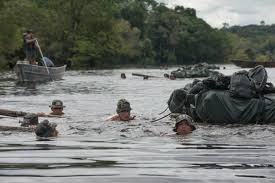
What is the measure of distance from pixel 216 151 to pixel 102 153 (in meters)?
1.90

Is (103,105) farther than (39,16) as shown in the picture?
No

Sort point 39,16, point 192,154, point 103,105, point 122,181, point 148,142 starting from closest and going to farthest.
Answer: point 122,181 → point 192,154 → point 148,142 → point 103,105 → point 39,16

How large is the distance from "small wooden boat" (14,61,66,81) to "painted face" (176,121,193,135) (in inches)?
1290

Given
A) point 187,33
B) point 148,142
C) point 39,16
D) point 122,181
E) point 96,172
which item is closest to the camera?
point 122,181

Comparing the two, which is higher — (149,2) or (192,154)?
(149,2)

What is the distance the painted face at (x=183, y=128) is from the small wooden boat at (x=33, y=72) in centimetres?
3277

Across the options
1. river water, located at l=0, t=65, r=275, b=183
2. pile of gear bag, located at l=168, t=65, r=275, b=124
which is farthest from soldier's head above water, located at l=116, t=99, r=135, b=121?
pile of gear bag, located at l=168, t=65, r=275, b=124

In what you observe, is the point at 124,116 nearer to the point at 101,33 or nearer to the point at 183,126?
the point at 183,126

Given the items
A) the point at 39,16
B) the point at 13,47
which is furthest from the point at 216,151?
the point at 39,16

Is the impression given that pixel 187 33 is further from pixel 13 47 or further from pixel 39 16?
pixel 13 47

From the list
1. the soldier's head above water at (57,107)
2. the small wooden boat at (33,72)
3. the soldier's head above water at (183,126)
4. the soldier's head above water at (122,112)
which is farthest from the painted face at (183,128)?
the small wooden boat at (33,72)

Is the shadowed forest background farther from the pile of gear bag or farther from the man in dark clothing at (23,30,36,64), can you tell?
the pile of gear bag

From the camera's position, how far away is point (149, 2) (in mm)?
180375

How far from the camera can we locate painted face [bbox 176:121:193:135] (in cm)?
1365
